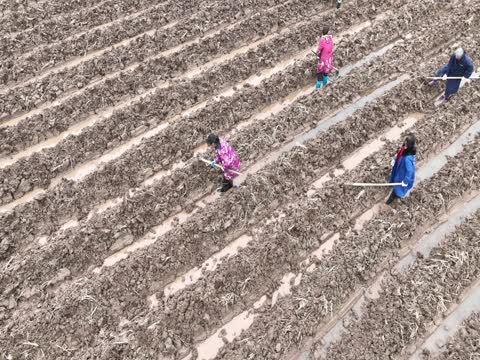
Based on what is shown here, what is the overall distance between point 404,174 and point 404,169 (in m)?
0.09

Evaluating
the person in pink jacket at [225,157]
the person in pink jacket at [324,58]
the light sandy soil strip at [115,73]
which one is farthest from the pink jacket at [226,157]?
the light sandy soil strip at [115,73]

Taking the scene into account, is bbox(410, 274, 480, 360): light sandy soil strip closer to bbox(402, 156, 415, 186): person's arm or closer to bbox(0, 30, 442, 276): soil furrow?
bbox(402, 156, 415, 186): person's arm

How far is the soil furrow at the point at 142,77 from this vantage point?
705 centimetres

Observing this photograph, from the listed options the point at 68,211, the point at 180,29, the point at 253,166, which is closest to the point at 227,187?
the point at 253,166

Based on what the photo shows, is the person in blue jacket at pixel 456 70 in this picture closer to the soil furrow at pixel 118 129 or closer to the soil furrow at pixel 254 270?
the soil furrow at pixel 118 129

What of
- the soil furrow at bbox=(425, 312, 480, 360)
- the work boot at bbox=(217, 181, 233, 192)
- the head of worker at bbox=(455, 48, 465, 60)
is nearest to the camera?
the soil furrow at bbox=(425, 312, 480, 360)

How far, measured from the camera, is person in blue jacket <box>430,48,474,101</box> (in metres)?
6.75

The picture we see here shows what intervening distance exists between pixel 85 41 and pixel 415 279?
7.95 metres

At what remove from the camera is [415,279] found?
5027 millimetres

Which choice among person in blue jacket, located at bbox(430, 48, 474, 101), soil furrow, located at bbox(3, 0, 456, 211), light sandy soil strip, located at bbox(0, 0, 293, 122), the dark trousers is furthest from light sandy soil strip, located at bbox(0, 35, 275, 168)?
person in blue jacket, located at bbox(430, 48, 474, 101)

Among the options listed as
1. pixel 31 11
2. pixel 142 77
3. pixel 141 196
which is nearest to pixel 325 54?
pixel 142 77

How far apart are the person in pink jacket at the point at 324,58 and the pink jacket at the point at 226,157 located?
296 cm

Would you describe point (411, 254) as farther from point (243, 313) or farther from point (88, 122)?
point (88, 122)

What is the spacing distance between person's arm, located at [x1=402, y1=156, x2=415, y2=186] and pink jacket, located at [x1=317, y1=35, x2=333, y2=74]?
3.09 metres
